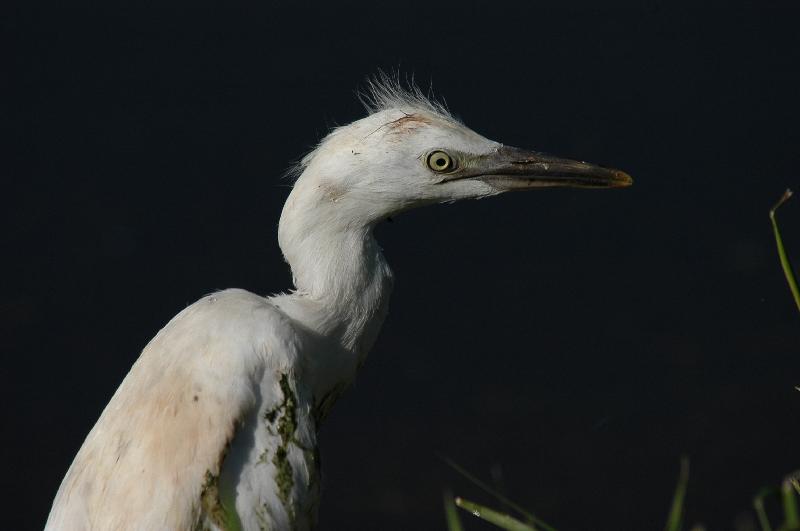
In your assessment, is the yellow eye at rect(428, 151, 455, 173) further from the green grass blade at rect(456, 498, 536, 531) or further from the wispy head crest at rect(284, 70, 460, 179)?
the green grass blade at rect(456, 498, 536, 531)

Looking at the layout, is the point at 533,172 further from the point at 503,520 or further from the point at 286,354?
the point at 503,520

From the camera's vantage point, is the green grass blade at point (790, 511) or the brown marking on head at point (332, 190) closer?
the green grass blade at point (790, 511)

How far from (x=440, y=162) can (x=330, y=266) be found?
0.44 metres

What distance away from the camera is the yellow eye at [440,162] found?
11.8 ft

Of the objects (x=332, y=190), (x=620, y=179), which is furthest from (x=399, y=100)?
(x=620, y=179)

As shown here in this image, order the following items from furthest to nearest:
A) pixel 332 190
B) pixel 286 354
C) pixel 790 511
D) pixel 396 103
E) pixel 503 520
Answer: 1. pixel 396 103
2. pixel 332 190
3. pixel 286 354
4. pixel 503 520
5. pixel 790 511

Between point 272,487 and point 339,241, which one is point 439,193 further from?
point 272,487

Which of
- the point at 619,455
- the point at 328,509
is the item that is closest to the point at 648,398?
the point at 619,455

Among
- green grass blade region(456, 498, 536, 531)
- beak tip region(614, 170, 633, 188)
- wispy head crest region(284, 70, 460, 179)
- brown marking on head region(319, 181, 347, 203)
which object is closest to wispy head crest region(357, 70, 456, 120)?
wispy head crest region(284, 70, 460, 179)

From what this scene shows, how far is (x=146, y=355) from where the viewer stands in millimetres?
3410

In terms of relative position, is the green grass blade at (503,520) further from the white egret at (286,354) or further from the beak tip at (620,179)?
the beak tip at (620,179)

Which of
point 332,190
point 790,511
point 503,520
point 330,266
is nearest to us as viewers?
point 790,511

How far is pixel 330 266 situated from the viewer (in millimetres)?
3639

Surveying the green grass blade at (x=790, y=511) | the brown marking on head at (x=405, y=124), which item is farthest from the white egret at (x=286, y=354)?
the green grass blade at (x=790, y=511)
